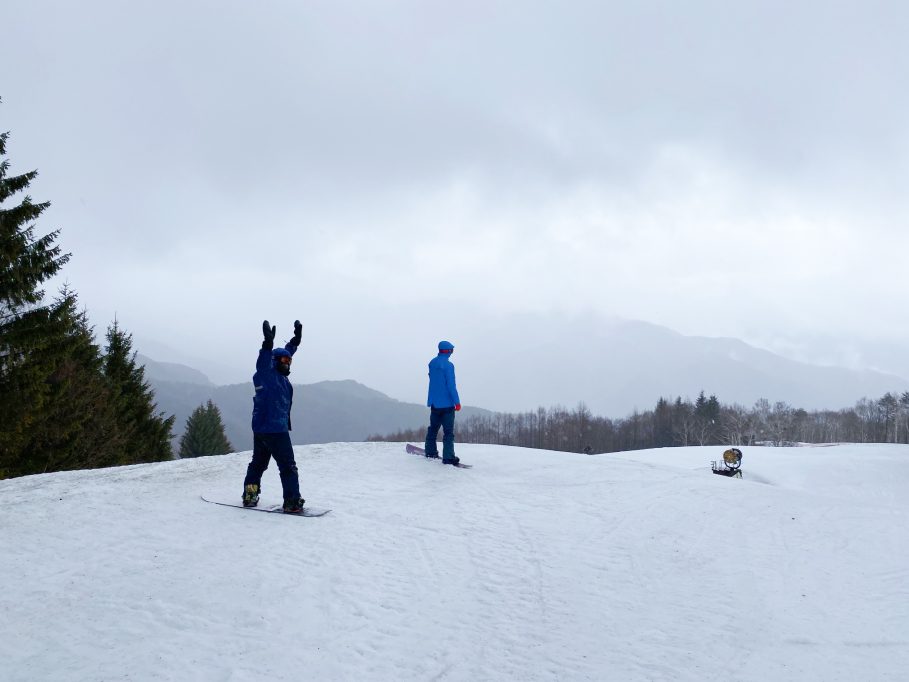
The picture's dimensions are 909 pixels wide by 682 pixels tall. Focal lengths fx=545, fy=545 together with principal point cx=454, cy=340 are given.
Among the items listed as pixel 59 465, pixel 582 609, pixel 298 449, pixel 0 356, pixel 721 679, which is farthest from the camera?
pixel 59 465

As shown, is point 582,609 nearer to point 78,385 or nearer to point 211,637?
point 211,637

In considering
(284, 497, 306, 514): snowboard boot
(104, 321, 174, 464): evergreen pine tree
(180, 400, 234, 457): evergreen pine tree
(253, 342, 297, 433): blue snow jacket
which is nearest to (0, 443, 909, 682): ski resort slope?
(284, 497, 306, 514): snowboard boot

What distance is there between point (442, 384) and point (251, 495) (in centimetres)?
471

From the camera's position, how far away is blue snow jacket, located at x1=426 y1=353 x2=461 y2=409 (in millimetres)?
11219

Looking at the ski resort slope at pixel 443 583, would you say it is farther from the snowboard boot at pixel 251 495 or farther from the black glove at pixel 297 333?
the black glove at pixel 297 333

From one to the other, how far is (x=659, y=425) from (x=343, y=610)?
110 metres

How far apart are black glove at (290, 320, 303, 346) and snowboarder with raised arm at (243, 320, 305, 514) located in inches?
17.2

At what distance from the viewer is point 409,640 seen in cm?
449

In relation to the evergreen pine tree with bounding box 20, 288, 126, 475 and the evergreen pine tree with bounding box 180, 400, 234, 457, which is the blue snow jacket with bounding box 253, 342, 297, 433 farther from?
the evergreen pine tree with bounding box 180, 400, 234, 457

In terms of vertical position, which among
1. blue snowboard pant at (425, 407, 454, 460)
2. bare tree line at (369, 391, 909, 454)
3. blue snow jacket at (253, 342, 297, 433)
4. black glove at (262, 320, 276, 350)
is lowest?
bare tree line at (369, 391, 909, 454)

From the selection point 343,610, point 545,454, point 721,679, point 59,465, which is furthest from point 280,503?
point 59,465

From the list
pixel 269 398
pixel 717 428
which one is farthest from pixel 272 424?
pixel 717 428

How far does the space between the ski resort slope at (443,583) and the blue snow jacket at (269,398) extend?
3.92 feet

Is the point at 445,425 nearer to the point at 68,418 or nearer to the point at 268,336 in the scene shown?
the point at 268,336
